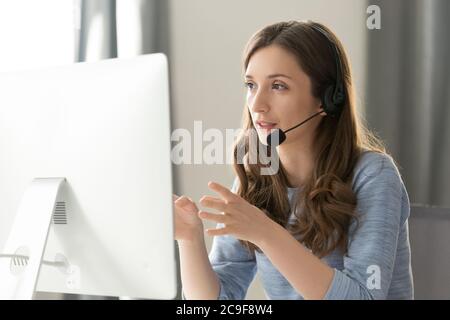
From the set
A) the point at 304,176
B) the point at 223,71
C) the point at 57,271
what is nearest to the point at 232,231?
the point at 57,271

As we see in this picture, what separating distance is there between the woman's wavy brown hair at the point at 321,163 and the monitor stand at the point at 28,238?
582 mm

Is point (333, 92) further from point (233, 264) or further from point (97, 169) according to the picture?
point (97, 169)

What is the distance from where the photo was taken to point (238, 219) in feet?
3.14


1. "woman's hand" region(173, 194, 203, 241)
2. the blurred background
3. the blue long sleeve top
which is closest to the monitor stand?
"woman's hand" region(173, 194, 203, 241)

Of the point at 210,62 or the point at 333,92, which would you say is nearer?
Answer: the point at 333,92

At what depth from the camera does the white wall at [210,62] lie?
5.85ft

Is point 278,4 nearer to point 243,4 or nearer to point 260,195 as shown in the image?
point 243,4

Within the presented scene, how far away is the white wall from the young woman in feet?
1.40

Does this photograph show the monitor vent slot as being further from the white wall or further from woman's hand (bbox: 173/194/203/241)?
the white wall

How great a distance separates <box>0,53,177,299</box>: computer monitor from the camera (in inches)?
30.4

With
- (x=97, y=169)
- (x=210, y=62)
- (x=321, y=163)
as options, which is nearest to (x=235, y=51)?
(x=210, y=62)

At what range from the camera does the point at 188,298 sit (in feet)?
4.09

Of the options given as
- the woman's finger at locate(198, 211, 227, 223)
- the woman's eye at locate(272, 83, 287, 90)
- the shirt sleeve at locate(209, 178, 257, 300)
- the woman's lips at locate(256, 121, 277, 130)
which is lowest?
the shirt sleeve at locate(209, 178, 257, 300)

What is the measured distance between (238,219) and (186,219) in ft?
0.73
